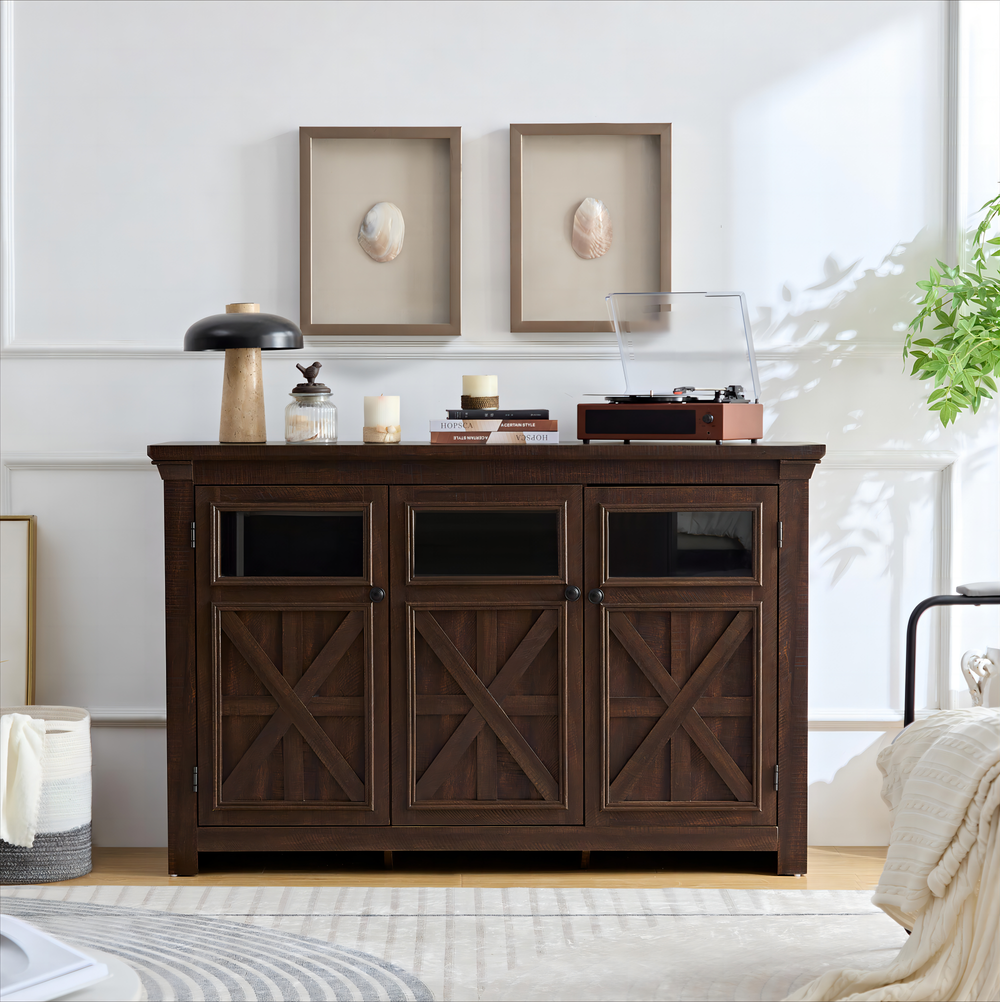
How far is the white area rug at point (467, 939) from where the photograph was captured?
6.27 ft

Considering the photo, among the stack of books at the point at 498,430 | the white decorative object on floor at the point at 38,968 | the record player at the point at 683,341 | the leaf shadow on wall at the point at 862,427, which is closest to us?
the white decorative object on floor at the point at 38,968

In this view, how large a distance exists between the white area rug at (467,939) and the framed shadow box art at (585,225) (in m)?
1.45

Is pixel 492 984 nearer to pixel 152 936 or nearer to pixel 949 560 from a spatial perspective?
pixel 152 936

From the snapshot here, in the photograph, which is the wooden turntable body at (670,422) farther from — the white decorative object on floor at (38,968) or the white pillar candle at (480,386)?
the white decorative object on floor at (38,968)

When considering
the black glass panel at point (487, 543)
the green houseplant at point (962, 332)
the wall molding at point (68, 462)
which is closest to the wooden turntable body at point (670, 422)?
the black glass panel at point (487, 543)

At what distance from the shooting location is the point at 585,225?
2.73m

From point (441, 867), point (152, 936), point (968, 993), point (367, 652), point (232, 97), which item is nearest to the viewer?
point (968, 993)

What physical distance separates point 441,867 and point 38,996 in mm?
1463

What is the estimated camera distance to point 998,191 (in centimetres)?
272

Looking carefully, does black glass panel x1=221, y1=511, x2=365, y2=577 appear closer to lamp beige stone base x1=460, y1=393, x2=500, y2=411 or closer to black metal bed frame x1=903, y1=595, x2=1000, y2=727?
lamp beige stone base x1=460, y1=393, x2=500, y2=411

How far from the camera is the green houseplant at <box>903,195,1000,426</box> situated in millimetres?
2510

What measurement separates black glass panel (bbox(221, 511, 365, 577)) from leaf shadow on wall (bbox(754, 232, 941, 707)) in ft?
3.85

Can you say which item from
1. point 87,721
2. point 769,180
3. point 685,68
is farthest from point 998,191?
point 87,721

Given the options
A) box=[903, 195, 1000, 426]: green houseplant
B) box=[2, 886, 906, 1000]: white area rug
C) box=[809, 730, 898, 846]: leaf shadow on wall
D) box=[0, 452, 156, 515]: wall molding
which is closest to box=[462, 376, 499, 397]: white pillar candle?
box=[0, 452, 156, 515]: wall molding
